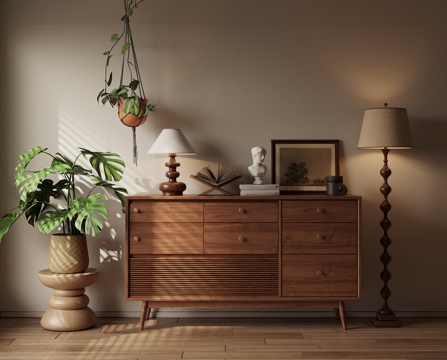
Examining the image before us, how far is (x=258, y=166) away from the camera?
13.1 feet

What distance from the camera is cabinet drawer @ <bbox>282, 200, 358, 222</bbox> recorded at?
379 centimetres

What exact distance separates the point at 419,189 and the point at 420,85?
69cm

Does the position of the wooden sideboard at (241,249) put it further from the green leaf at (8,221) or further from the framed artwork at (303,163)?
the green leaf at (8,221)

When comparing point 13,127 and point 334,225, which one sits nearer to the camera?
point 334,225

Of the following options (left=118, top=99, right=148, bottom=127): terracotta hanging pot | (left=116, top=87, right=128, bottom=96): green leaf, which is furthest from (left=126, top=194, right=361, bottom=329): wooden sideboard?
(left=116, top=87, right=128, bottom=96): green leaf

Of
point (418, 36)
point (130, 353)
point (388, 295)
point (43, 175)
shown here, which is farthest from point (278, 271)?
point (418, 36)

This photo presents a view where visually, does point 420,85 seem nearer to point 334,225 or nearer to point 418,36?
point 418,36

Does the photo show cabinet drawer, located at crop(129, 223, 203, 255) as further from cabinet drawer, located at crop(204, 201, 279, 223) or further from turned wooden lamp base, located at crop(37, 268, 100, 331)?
turned wooden lamp base, located at crop(37, 268, 100, 331)

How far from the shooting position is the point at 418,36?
415 cm

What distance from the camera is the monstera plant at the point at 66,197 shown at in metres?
3.75

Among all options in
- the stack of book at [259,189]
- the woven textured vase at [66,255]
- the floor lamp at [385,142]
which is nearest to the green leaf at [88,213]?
the woven textured vase at [66,255]

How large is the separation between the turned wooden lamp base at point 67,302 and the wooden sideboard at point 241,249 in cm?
30

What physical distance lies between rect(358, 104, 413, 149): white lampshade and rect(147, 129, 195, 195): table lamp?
1.10 m

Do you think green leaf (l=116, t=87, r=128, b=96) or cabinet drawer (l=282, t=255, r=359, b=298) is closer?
cabinet drawer (l=282, t=255, r=359, b=298)
